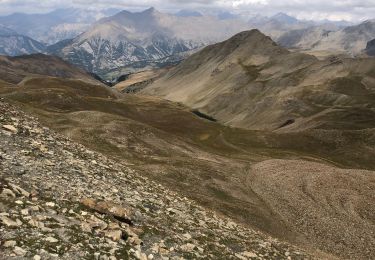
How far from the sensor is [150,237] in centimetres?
2281

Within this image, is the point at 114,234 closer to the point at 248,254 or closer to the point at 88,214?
the point at 88,214

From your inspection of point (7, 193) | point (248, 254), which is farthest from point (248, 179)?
point (7, 193)

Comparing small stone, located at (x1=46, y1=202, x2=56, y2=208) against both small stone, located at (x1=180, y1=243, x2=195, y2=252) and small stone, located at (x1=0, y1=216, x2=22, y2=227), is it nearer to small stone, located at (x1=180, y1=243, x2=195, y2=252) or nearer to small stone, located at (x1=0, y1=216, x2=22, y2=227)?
small stone, located at (x1=0, y1=216, x2=22, y2=227)

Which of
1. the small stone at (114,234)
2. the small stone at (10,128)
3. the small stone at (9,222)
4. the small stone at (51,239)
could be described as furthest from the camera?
the small stone at (10,128)

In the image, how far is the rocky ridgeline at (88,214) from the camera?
714 inches

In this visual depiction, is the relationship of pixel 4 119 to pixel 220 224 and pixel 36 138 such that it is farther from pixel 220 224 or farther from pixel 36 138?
pixel 220 224

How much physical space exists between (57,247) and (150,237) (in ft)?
20.8

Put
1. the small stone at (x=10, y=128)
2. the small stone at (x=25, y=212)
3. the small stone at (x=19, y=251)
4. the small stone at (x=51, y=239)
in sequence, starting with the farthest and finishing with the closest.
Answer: the small stone at (x=10, y=128)
the small stone at (x=25, y=212)
the small stone at (x=51, y=239)
the small stone at (x=19, y=251)

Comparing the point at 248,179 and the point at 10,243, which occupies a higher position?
the point at 10,243

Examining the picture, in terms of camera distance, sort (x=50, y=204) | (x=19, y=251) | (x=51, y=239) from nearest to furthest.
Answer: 1. (x=19, y=251)
2. (x=51, y=239)
3. (x=50, y=204)

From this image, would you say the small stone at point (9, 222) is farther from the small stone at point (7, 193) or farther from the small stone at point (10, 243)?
the small stone at point (7, 193)

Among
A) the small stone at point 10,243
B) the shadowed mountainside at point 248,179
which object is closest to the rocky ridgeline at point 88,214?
the small stone at point 10,243

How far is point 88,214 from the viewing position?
2166 cm

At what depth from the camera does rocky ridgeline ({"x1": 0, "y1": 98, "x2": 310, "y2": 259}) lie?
18125mm
